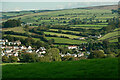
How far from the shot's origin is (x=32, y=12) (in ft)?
563

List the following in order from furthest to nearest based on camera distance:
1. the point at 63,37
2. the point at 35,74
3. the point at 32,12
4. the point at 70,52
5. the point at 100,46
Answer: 1. the point at 32,12
2. the point at 63,37
3. the point at 100,46
4. the point at 70,52
5. the point at 35,74

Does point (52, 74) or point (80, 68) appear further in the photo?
point (80, 68)

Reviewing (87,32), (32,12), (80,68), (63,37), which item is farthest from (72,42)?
(32,12)

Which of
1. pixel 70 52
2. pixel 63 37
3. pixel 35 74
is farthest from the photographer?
pixel 63 37

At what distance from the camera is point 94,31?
3735 inches

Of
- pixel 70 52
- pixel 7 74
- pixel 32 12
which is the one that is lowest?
pixel 70 52

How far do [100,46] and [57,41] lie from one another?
1494 cm

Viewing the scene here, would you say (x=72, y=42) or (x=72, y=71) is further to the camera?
(x=72, y=42)

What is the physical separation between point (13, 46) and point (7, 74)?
7131cm

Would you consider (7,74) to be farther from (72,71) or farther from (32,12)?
(32,12)

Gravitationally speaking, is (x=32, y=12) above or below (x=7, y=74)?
above

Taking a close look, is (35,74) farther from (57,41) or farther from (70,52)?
(57,41)

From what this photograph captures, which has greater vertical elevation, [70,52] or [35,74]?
[35,74]

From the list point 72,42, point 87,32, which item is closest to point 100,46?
point 72,42
